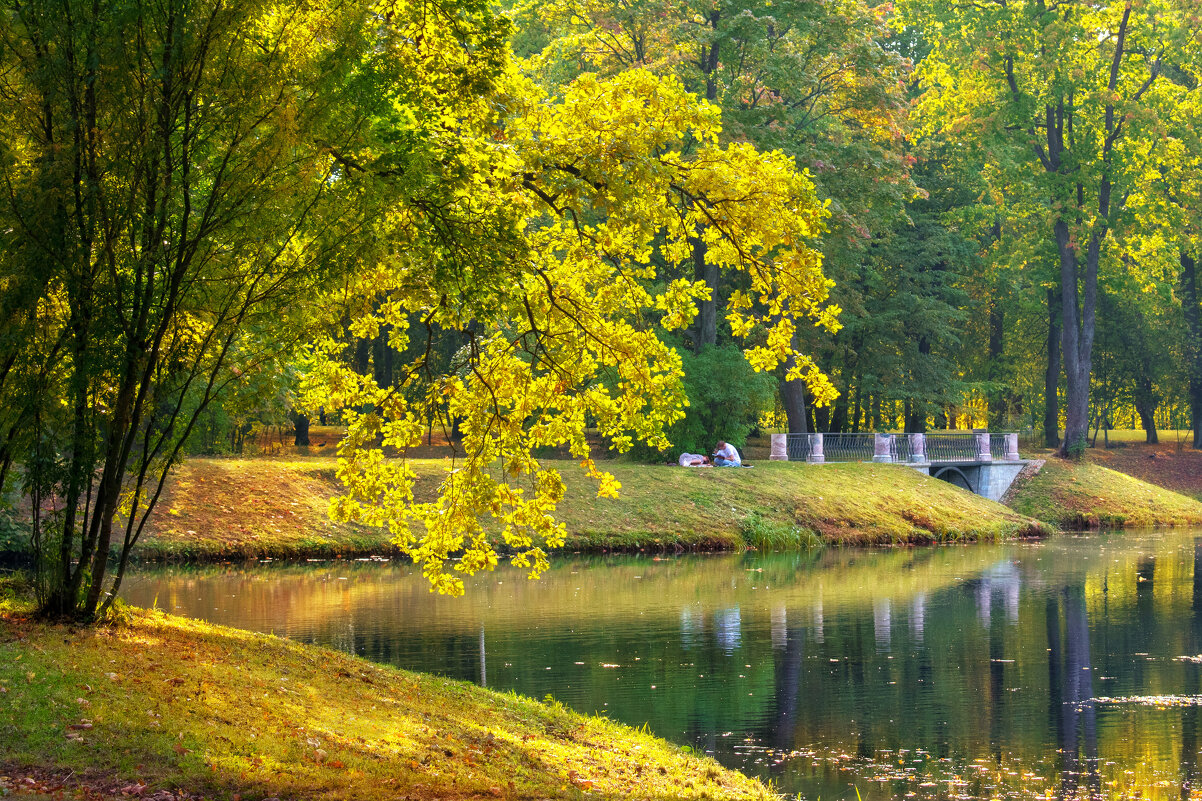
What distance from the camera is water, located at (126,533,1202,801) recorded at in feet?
34.7

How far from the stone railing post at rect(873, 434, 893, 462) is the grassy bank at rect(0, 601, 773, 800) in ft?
98.8

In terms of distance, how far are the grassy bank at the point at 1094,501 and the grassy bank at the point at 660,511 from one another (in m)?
2.76

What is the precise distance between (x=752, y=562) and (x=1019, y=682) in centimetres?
1326

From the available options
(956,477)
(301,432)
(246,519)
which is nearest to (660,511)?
(246,519)

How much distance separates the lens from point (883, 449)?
3953cm

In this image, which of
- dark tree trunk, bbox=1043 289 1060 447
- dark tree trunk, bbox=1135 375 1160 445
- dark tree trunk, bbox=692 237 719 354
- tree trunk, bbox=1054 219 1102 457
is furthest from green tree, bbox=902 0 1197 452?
dark tree trunk, bbox=692 237 719 354

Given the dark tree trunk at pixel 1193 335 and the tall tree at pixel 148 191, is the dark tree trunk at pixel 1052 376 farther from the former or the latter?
the tall tree at pixel 148 191

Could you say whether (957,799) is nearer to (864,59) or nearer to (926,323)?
(864,59)

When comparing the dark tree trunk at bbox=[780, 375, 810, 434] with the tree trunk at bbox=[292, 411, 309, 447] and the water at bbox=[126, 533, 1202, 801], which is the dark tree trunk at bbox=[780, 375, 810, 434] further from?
the tree trunk at bbox=[292, 411, 309, 447]

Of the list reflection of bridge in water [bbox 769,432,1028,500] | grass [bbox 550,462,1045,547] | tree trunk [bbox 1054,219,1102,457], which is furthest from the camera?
tree trunk [bbox 1054,219,1102,457]

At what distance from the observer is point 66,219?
927cm

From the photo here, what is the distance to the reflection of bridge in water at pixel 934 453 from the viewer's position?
39.1m

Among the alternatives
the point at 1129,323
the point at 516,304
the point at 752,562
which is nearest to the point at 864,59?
the point at 752,562

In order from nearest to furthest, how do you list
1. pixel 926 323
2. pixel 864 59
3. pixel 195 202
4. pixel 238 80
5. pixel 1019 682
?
1. pixel 238 80
2. pixel 195 202
3. pixel 1019 682
4. pixel 864 59
5. pixel 926 323
